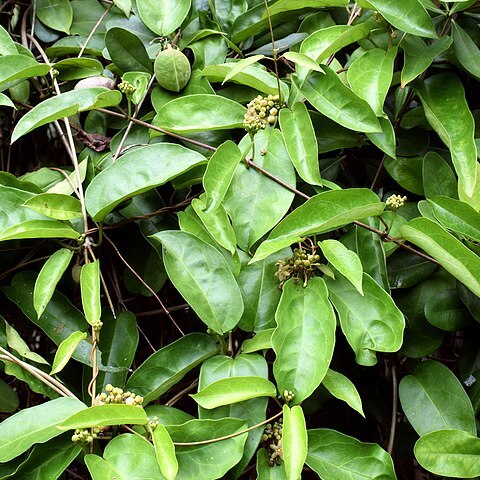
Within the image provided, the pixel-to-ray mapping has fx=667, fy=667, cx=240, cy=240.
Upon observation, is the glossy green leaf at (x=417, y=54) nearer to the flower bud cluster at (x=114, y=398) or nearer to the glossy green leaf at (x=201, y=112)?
the glossy green leaf at (x=201, y=112)

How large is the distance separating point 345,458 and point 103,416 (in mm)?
296

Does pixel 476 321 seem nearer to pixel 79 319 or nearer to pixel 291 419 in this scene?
pixel 291 419

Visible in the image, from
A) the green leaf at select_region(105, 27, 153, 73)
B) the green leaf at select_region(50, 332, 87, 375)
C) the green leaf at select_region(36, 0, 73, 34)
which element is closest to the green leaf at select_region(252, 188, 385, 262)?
the green leaf at select_region(50, 332, 87, 375)

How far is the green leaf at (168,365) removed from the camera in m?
0.81

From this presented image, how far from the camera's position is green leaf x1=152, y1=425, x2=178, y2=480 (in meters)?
0.66

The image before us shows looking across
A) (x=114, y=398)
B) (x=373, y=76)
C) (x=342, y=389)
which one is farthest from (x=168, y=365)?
(x=373, y=76)

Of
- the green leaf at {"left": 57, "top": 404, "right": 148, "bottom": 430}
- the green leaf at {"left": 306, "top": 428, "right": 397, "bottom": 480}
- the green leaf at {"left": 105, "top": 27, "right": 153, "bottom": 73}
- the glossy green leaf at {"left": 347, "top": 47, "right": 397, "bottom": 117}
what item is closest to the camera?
the green leaf at {"left": 57, "top": 404, "right": 148, "bottom": 430}

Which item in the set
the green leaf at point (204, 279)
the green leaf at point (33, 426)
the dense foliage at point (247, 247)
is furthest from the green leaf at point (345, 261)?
the green leaf at point (33, 426)

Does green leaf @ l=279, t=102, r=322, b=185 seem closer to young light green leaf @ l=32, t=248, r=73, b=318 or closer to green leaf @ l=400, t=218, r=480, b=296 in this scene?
green leaf @ l=400, t=218, r=480, b=296

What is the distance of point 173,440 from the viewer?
751 millimetres

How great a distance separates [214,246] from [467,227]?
31cm

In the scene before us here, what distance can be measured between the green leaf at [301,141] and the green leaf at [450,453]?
0.33 metres

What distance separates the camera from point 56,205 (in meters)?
0.84

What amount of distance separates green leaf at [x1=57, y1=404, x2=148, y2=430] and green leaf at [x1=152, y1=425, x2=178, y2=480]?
0.09 ft
